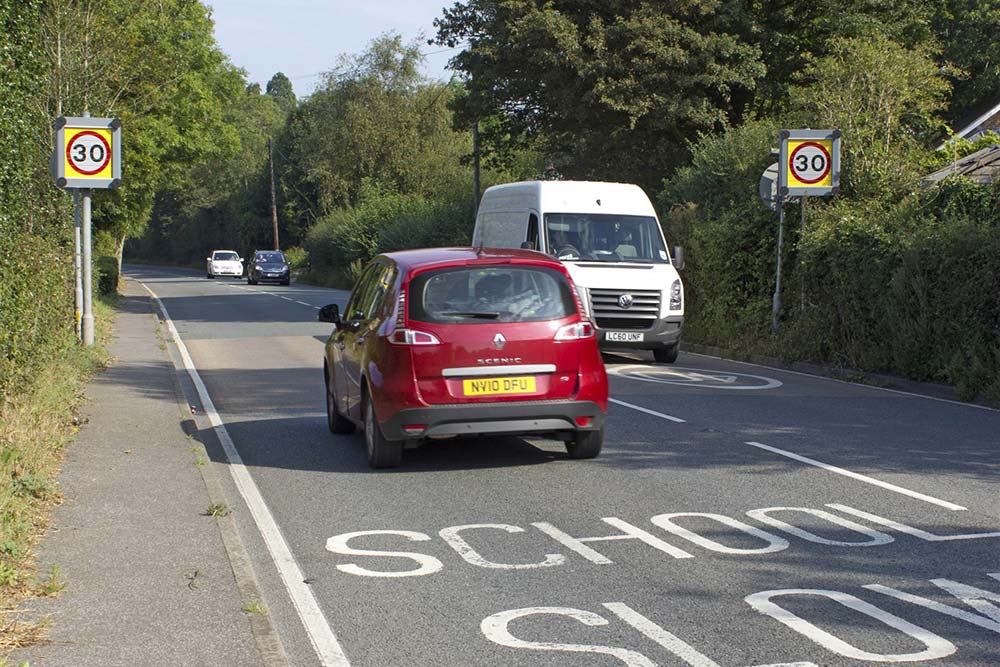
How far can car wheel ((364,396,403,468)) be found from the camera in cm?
959

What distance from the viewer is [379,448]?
960cm

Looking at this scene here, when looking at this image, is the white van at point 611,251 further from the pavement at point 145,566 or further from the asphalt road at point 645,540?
the pavement at point 145,566

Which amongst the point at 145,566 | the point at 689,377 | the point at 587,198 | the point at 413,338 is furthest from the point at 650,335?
the point at 145,566

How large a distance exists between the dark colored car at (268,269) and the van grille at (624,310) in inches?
1680

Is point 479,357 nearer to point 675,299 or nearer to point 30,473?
point 30,473

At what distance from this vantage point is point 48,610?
5.66m

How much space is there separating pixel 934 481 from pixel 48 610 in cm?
625

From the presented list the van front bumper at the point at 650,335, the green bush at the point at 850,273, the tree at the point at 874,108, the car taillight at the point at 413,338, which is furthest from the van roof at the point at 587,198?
the car taillight at the point at 413,338

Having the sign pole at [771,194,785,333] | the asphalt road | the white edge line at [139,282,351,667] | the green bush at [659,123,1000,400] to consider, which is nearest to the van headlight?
the green bush at [659,123,1000,400]

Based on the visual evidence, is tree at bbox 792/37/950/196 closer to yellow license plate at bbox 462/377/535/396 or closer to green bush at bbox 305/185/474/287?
yellow license plate at bbox 462/377/535/396

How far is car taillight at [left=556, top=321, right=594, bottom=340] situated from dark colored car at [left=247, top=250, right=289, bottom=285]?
50640mm

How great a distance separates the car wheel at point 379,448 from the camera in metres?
9.59

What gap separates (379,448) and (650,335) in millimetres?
9414

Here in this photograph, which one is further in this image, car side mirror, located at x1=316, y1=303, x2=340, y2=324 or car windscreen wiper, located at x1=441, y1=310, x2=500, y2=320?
car side mirror, located at x1=316, y1=303, x2=340, y2=324
